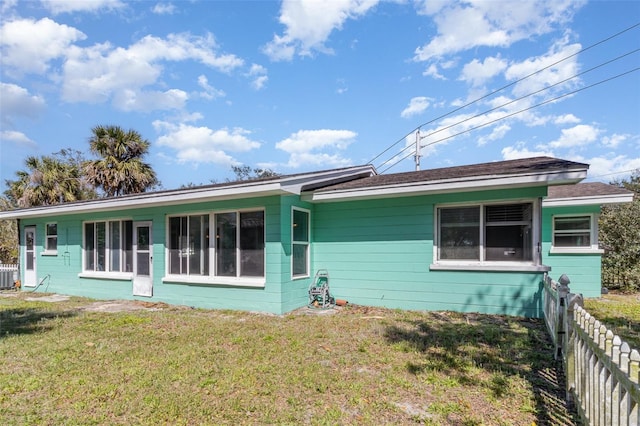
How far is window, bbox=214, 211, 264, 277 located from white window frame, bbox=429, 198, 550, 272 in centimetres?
379

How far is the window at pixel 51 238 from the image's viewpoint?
11.8 meters

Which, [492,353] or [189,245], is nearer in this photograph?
[492,353]

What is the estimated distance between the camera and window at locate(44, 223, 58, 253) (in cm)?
1180

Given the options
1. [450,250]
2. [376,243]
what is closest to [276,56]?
[376,243]

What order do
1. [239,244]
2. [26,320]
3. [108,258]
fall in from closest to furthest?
1. [26,320]
2. [239,244]
3. [108,258]

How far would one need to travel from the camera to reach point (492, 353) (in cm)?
464

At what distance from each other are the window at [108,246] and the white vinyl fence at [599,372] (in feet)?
33.9

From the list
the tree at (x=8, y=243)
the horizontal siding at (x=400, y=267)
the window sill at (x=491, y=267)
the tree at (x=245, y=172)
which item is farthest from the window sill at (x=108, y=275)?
the tree at (x=245, y=172)

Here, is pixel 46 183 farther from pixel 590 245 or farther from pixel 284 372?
pixel 590 245

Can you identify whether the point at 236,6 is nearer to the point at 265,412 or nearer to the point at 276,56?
the point at 276,56

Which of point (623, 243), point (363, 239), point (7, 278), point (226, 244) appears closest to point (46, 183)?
point (7, 278)

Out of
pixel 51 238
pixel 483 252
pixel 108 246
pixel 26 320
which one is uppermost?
pixel 483 252

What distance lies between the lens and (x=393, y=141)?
2398 centimetres

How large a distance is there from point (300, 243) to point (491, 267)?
13.4 ft
